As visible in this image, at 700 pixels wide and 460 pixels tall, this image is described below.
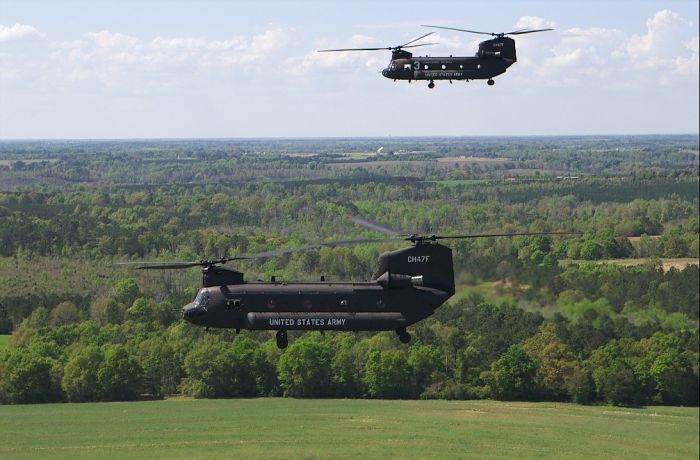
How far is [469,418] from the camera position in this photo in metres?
79.9

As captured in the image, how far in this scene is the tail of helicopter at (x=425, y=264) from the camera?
1612 inches

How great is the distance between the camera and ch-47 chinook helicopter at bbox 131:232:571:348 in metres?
40.0

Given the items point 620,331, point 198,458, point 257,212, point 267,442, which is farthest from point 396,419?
point 257,212

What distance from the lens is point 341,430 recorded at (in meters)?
74.9

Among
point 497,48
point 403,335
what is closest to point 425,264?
point 403,335

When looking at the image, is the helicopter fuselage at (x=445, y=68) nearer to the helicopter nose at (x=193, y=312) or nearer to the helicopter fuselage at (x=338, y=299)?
the helicopter fuselage at (x=338, y=299)

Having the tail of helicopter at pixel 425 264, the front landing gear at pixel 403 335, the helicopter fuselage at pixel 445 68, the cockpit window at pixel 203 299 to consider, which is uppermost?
the helicopter fuselage at pixel 445 68

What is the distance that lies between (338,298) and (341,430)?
3674 cm

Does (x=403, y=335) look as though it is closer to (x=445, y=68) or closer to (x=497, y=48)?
(x=445, y=68)

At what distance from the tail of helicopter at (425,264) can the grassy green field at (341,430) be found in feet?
101

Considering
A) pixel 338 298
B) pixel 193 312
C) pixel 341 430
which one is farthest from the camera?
pixel 341 430

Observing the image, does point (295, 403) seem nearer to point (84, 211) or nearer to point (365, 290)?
point (365, 290)

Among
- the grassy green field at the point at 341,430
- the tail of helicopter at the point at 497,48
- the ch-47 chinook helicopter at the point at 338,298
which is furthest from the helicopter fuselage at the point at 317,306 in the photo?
the grassy green field at the point at 341,430

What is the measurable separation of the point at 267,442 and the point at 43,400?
21.7 meters
